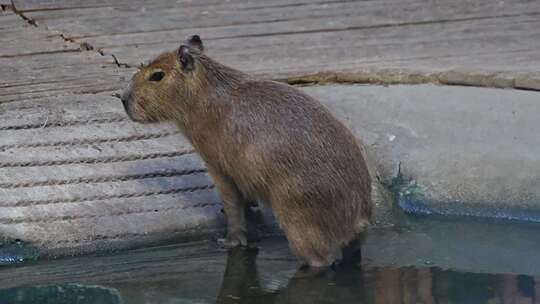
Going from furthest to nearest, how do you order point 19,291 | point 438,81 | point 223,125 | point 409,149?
point 438,81
point 409,149
point 223,125
point 19,291

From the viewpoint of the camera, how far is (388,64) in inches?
285

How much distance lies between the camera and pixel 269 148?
5.41m

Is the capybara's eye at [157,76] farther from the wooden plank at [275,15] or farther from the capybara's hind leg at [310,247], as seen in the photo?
the wooden plank at [275,15]

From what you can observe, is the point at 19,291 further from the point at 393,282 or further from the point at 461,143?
the point at 461,143

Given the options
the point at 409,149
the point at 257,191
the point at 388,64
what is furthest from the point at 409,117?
the point at 257,191

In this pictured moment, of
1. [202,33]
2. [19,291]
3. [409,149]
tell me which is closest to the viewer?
[19,291]

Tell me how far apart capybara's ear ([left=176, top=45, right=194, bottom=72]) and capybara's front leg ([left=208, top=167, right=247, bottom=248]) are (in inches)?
18.9

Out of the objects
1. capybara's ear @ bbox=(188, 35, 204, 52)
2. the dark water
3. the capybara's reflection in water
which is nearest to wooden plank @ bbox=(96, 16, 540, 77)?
capybara's ear @ bbox=(188, 35, 204, 52)

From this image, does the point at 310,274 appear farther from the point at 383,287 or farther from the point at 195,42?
the point at 195,42

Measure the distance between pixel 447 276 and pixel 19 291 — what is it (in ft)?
6.04

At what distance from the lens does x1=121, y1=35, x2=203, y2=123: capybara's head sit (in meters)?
5.72

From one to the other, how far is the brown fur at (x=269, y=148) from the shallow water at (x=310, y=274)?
18 cm

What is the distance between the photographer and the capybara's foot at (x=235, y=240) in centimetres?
575

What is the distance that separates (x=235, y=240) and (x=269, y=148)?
0.58 m
